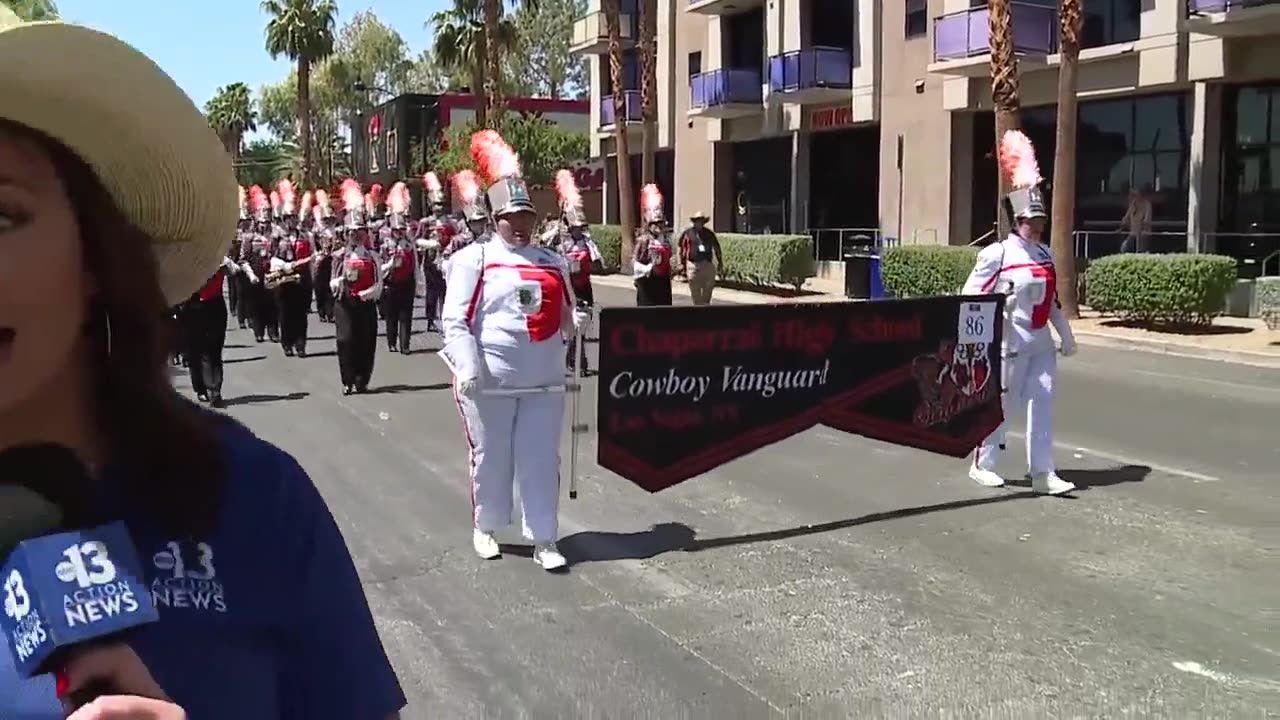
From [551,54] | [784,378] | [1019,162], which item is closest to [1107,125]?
[1019,162]

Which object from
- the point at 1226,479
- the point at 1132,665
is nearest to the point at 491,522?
the point at 1132,665

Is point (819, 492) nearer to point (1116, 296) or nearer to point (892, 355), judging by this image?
point (892, 355)

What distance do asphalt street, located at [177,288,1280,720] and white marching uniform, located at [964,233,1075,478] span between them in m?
0.40

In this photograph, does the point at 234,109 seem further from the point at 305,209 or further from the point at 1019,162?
the point at 1019,162

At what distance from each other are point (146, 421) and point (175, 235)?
336 millimetres

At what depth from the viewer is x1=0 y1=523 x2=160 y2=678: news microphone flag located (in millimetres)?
1138

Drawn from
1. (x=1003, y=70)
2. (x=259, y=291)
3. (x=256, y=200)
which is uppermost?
(x=1003, y=70)

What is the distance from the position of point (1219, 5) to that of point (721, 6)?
19407 mm

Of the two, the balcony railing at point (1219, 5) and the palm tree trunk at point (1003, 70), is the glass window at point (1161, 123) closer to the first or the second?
the balcony railing at point (1219, 5)

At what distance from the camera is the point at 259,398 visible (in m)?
13.7

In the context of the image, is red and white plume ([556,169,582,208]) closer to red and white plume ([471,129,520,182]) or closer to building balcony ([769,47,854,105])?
red and white plume ([471,129,520,182])

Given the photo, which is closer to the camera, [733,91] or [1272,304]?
[1272,304]

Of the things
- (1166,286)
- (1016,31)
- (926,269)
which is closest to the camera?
(1166,286)

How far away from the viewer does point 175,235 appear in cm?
179
